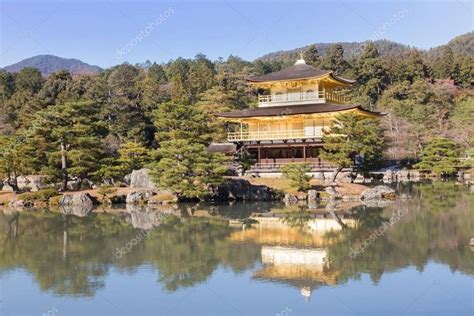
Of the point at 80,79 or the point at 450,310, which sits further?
the point at 80,79

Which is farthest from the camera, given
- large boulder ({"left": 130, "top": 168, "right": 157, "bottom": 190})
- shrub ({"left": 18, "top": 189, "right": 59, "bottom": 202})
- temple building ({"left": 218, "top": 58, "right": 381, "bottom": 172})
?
temple building ({"left": 218, "top": 58, "right": 381, "bottom": 172})

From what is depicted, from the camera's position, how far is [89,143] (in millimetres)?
27344

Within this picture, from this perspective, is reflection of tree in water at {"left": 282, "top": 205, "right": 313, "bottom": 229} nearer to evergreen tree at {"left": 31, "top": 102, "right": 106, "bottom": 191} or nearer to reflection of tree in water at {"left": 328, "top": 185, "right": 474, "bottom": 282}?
reflection of tree in water at {"left": 328, "top": 185, "right": 474, "bottom": 282}

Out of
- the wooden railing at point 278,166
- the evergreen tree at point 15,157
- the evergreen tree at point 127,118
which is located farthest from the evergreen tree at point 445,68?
the evergreen tree at point 15,157

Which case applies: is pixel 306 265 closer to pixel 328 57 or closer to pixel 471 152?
pixel 471 152

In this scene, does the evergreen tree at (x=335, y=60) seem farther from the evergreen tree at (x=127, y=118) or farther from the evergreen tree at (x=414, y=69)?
the evergreen tree at (x=127, y=118)

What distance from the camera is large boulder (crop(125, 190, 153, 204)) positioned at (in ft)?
83.9

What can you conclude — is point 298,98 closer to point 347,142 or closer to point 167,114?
point 347,142

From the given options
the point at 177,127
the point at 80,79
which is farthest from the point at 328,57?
the point at 177,127

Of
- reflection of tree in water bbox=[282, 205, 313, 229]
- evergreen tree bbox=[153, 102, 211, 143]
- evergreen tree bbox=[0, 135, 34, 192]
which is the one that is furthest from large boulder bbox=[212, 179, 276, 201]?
evergreen tree bbox=[0, 135, 34, 192]

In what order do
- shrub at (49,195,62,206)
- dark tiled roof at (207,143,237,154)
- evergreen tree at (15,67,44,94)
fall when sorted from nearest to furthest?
shrub at (49,195,62,206), dark tiled roof at (207,143,237,154), evergreen tree at (15,67,44,94)

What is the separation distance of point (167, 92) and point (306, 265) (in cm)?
4071

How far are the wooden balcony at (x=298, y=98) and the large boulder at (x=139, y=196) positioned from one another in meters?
11.6

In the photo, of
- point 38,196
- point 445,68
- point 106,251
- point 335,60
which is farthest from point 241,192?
point 445,68
